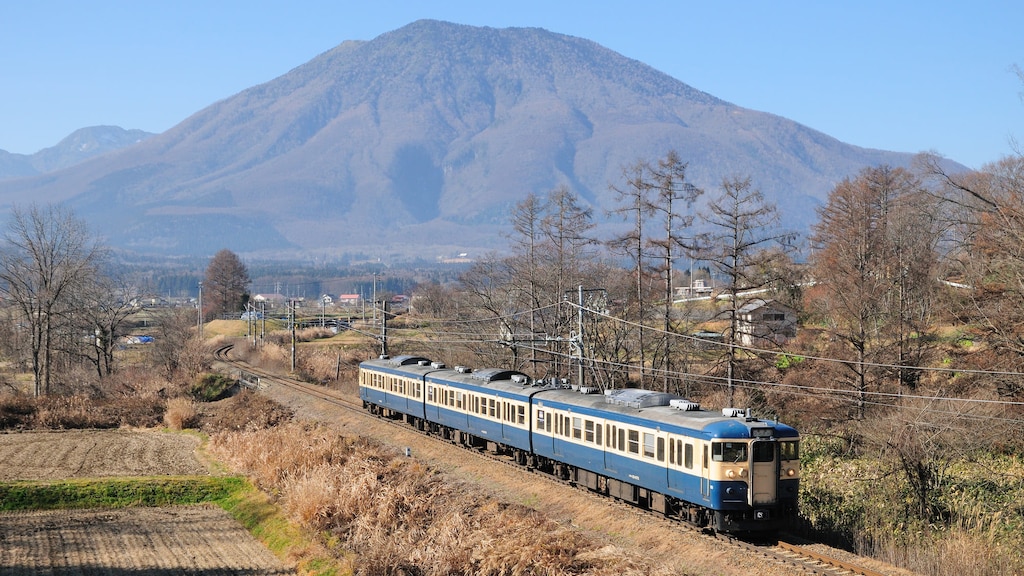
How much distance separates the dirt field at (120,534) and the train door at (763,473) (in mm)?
10234

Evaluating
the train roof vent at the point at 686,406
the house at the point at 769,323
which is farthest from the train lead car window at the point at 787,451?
the house at the point at 769,323

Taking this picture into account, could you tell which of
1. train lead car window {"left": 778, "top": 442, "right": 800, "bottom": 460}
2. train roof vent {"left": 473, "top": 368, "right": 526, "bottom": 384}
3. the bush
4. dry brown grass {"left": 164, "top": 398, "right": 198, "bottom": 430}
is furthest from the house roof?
the bush

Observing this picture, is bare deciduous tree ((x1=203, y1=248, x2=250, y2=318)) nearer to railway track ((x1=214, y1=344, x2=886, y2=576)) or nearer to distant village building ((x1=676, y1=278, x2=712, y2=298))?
distant village building ((x1=676, y1=278, x2=712, y2=298))

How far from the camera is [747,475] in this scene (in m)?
21.0

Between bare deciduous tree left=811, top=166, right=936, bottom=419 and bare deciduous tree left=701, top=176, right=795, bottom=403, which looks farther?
bare deciduous tree left=701, top=176, right=795, bottom=403

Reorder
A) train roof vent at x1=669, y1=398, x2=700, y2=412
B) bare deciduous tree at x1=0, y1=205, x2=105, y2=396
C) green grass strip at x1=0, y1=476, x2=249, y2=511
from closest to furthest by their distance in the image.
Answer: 1. train roof vent at x1=669, y1=398, x2=700, y2=412
2. green grass strip at x1=0, y1=476, x2=249, y2=511
3. bare deciduous tree at x1=0, y1=205, x2=105, y2=396

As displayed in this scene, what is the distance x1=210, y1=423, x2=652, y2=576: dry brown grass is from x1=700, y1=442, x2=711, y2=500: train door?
2716 mm

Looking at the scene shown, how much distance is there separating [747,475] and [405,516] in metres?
7.76

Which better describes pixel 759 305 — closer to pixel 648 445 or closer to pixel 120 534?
pixel 648 445

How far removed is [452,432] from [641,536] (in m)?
17.0

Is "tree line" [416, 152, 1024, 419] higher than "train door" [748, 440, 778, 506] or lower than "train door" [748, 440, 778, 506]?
higher

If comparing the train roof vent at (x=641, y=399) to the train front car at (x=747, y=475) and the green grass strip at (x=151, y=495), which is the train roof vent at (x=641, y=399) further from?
the green grass strip at (x=151, y=495)

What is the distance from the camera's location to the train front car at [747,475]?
20906mm

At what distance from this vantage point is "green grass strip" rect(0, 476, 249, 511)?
29344mm
